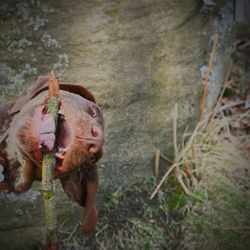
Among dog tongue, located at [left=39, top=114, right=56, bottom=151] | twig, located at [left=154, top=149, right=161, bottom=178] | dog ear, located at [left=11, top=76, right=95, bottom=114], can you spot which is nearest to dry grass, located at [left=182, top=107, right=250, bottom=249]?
twig, located at [left=154, top=149, right=161, bottom=178]

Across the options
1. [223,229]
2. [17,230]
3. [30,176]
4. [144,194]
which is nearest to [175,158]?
[144,194]

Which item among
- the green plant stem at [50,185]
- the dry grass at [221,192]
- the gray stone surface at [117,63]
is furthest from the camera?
the dry grass at [221,192]

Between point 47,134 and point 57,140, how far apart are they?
0.17 feet

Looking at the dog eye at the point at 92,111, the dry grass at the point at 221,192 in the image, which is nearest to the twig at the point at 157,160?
the dry grass at the point at 221,192

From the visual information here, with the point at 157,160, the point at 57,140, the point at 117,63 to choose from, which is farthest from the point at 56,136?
the point at 157,160

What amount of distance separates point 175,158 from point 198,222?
1.21 ft

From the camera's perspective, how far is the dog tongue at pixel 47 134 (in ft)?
4.22

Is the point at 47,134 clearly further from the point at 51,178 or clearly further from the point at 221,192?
the point at 221,192

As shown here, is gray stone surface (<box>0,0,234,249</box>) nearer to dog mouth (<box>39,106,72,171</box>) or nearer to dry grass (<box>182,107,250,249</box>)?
dry grass (<box>182,107,250,249</box>)

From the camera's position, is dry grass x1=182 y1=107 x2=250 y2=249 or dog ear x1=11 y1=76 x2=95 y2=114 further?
dry grass x1=182 y1=107 x2=250 y2=249

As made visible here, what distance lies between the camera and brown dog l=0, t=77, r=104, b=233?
1.33 meters

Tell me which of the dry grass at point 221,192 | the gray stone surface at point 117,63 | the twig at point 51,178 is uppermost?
the twig at point 51,178

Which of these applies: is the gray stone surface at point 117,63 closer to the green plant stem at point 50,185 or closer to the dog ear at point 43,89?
Result: the dog ear at point 43,89

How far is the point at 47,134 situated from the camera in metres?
1.29
